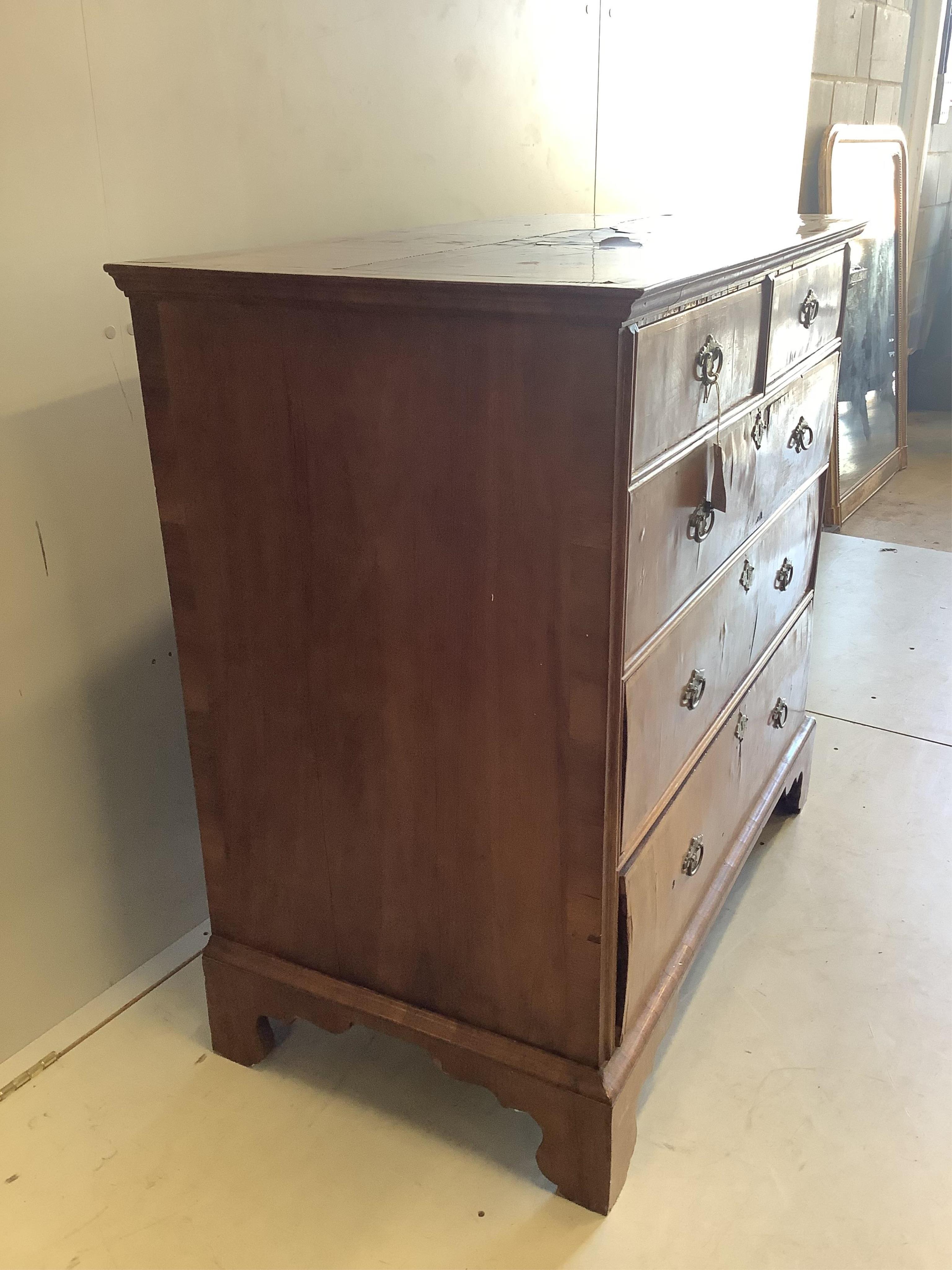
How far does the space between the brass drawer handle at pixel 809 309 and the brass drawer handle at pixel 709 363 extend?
366 millimetres

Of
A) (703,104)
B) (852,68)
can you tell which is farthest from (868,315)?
(703,104)

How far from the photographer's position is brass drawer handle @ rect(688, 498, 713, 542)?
46.2 inches

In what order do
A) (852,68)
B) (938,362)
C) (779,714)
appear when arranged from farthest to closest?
(938,362), (852,68), (779,714)

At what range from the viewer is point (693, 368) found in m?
1.08

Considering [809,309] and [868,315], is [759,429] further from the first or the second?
[868,315]

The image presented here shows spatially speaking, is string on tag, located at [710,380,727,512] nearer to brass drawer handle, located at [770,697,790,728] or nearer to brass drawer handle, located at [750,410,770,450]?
brass drawer handle, located at [750,410,770,450]

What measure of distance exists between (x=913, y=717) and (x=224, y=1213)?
1777 mm

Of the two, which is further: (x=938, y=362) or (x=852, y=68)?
(x=938, y=362)

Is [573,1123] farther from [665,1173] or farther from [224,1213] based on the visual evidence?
[224,1213]

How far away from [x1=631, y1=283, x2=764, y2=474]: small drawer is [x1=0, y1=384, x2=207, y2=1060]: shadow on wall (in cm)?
75

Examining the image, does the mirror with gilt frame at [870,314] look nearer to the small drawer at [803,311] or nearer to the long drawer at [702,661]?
the small drawer at [803,311]

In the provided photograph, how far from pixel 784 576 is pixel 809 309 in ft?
1.35

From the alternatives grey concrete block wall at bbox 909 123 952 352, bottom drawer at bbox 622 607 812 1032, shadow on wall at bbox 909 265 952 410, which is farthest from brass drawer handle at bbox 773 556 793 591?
shadow on wall at bbox 909 265 952 410

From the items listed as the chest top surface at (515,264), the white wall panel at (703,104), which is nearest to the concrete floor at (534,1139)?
the chest top surface at (515,264)
